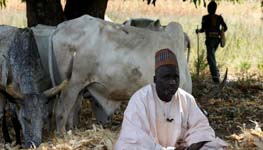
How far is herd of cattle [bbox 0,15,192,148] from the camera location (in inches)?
296

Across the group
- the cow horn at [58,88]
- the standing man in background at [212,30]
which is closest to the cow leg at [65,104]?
the cow horn at [58,88]

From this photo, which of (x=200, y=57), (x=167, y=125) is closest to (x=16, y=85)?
(x=167, y=125)

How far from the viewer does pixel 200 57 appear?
→ 1339 centimetres

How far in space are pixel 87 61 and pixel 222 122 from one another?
2617 mm

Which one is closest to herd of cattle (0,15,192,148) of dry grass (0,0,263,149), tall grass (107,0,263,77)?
dry grass (0,0,263,149)

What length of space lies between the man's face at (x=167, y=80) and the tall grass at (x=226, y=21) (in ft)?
29.5

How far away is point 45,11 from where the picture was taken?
9.49 m

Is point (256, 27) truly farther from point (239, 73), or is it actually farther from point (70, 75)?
point (70, 75)

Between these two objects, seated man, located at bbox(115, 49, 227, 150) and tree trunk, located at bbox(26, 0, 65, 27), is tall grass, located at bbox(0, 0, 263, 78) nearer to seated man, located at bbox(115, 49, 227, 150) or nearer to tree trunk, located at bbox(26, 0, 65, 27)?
tree trunk, located at bbox(26, 0, 65, 27)

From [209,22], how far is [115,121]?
12.9 ft

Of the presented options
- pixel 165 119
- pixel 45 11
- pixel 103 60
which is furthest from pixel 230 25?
pixel 165 119

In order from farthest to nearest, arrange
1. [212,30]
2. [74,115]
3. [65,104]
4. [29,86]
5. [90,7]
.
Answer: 1. [212,30]
2. [90,7]
3. [74,115]
4. [65,104]
5. [29,86]

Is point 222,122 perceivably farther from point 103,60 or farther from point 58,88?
point 58,88

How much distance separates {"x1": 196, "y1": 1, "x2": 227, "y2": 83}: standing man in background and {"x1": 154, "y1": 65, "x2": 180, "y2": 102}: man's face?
7489mm
